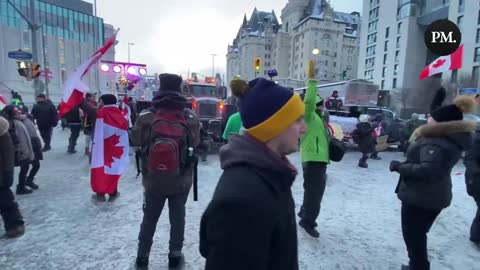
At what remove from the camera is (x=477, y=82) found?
161 feet

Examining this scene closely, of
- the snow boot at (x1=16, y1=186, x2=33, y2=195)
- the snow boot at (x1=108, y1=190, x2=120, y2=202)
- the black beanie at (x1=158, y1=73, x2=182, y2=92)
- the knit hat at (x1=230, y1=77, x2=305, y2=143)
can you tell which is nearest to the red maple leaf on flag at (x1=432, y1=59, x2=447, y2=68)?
the black beanie at (x1=158, y1=73, x2=182, y2=92)

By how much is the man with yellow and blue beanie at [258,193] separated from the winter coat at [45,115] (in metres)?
10.7

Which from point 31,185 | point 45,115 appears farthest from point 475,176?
point 45,115

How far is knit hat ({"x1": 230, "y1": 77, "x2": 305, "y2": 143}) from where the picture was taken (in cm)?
160

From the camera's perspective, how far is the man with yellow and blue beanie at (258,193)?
1.30 m

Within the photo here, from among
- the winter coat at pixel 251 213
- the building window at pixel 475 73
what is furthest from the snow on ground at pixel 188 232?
the building window at pixel 475 73

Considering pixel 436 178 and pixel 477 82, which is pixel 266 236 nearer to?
pixel 436 178

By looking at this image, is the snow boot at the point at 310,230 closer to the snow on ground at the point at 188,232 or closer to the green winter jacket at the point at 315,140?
the snow on ground at the point at 188,232

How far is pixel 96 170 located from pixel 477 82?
59.6m

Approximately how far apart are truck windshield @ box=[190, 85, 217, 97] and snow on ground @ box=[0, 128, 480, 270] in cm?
815

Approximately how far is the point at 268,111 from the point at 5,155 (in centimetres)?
415

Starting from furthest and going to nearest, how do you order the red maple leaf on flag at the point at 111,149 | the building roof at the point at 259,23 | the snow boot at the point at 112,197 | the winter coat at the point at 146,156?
1. the building roof at the point at 259,23
2. the snow boot at the point at 112,197
3. the red maple leaf on flag at the point at 111,149
4. the winter coat at the point at 146,156

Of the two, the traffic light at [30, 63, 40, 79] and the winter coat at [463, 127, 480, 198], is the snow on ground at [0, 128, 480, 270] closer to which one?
the winter coat at [463, 127, 480, 198]

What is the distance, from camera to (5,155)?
13.7 feet
